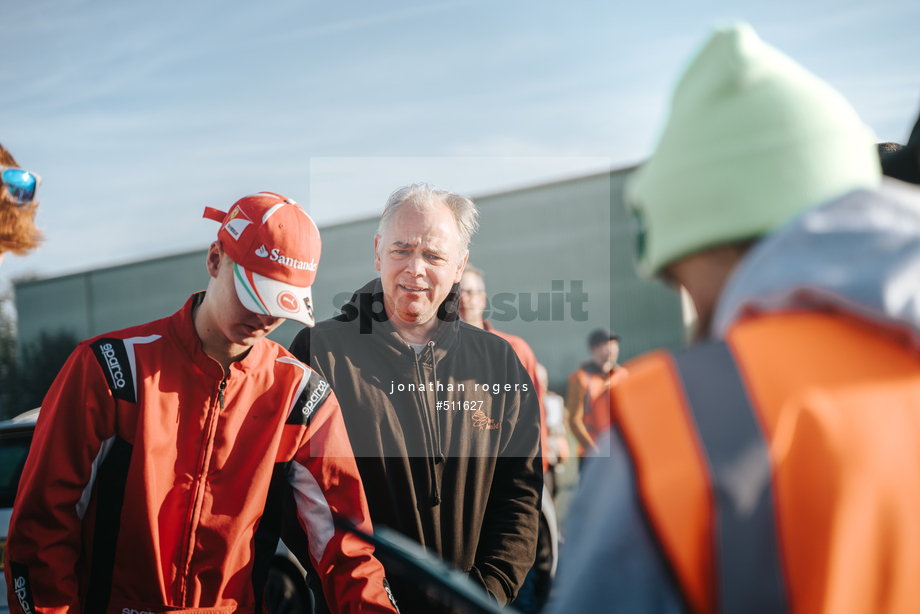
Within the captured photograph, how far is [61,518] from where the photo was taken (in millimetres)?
1509

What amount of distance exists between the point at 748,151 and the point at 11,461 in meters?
4.57

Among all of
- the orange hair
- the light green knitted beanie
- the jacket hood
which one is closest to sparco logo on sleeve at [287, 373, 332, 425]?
the orange hair

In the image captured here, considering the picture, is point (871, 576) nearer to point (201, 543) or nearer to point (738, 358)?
point (738, 358)

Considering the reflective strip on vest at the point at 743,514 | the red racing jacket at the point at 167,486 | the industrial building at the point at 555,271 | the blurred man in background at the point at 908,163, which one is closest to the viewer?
the reflective strip on vest at the point at 743,514

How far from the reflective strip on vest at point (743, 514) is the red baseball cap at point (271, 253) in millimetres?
1411

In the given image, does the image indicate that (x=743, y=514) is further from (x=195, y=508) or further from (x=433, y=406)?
(x=433, y=406)

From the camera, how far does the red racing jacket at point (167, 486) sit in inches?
59.7

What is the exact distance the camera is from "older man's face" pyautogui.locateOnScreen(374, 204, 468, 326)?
88.0 inches

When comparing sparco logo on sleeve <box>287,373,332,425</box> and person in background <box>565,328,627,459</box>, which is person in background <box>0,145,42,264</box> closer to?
sparco logo on sleeve <box>287,373,332,425</box>

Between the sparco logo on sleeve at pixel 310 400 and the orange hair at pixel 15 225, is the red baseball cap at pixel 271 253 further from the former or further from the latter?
the orange hair at pixel 15 225

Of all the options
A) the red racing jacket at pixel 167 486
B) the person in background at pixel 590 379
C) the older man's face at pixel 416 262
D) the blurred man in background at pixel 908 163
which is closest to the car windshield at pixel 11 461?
the red racing jacket at pixel 167 486

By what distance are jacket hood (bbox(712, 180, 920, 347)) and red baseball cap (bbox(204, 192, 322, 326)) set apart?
1.37 metres

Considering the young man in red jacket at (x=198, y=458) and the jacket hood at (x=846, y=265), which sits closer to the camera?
the jacket hood at (x=846, y=265)

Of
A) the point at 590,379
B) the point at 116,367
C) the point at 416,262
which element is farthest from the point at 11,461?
the point at 590,379
